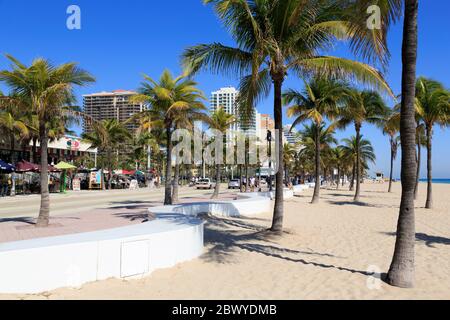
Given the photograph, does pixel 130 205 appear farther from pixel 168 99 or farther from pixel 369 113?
pixel 369 113

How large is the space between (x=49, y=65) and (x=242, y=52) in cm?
562

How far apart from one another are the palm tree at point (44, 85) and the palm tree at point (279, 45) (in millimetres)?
3451

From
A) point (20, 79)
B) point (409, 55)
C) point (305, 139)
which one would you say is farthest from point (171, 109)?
point (305, 139)

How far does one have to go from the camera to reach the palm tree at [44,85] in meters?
9.94

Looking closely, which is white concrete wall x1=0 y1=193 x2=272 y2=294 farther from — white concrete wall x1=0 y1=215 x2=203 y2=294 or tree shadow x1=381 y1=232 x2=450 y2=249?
tree shadow x1=381 y1=232 x2=450 y2=249

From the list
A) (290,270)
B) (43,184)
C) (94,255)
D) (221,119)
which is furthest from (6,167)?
(290,270)

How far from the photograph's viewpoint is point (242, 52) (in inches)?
422

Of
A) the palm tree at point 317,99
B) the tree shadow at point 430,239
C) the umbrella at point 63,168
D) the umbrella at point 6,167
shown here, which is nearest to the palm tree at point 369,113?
the palm tree at point 317,99

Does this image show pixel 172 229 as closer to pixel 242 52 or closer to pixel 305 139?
pixel 242 52

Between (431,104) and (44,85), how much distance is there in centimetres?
1818

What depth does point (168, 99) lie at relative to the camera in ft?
50.2

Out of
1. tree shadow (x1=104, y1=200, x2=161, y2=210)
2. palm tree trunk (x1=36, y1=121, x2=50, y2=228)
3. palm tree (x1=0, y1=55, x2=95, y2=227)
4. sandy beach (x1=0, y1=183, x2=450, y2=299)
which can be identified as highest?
palm tree (x1=0, y1=55, x2=95, y2=227)

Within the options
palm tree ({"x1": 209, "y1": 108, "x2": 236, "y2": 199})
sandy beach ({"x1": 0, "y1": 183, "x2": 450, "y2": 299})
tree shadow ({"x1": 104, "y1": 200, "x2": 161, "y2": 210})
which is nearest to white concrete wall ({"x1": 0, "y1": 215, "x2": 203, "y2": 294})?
sandy beach ({"x1": 0, "y1": 183, "x2": 450, "y2": 299})

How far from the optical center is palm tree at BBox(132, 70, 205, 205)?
15.1m
